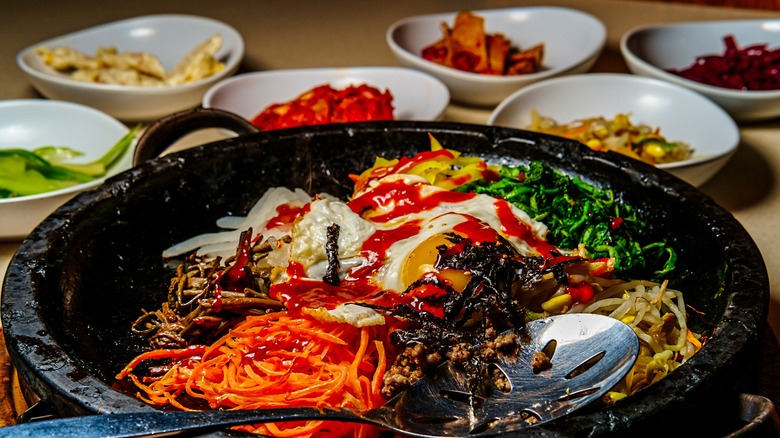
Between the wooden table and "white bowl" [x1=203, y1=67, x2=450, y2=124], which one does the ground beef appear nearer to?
"white bowl" [x1=203, y1=67, x2=450, y2=124]

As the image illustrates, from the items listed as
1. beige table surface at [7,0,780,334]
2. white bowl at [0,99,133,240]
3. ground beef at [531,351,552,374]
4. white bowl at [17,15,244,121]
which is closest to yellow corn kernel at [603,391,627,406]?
ground beef at [531,351,552,374]

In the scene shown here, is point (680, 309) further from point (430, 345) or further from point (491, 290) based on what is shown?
point (430, 345)

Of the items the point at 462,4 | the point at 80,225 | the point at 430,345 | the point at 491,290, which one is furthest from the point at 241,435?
the point at 462,4

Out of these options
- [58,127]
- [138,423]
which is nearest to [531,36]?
[58,127]

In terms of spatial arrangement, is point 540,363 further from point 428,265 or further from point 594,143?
point 594,143

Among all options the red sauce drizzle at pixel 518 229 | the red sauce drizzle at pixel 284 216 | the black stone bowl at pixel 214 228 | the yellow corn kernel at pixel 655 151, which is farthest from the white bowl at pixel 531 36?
the red sauce drizzle at pixel 518 229

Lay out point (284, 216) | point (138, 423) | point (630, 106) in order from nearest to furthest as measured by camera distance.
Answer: point (138, 423) < point (284, 216) < point (630, 106)
